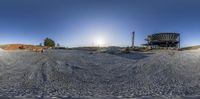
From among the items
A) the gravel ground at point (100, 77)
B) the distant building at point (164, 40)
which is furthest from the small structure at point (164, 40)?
the gravel ground at point (100, 77)

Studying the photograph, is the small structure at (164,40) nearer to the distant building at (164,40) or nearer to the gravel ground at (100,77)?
the distant building at (164,40)

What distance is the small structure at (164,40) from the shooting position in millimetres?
52297

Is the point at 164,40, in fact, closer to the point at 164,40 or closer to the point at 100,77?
the point at 164,40

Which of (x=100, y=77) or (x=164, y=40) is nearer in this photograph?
(x=100, y=77)

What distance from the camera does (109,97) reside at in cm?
1127

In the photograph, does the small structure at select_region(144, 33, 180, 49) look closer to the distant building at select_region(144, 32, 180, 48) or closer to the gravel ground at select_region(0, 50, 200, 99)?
the distant building at select_region(144, 32, 180, 48)

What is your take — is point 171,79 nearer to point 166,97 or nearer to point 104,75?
point 104,75

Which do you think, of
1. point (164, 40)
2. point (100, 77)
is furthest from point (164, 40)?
point (100, 77)

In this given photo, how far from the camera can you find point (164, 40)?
53.2 m

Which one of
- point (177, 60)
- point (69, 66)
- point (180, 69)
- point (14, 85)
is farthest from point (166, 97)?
point (177, 60)

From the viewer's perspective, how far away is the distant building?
172 ft

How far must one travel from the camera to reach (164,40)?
53219mm

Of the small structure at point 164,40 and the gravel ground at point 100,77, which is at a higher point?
the small structure at point 164,40

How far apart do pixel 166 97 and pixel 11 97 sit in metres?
5.83
